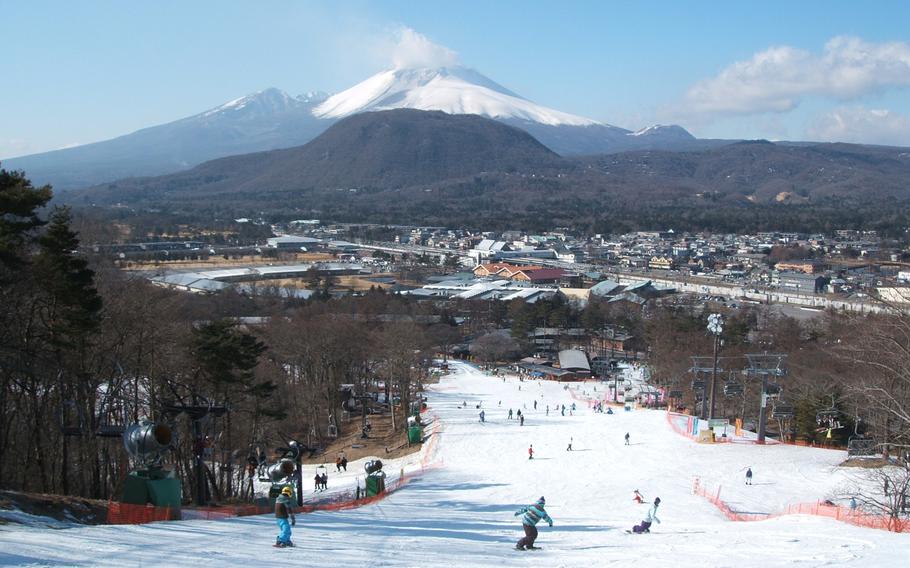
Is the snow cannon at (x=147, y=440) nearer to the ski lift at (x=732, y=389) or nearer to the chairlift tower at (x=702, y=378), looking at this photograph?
the chairlift tower at (x=702, y=378)

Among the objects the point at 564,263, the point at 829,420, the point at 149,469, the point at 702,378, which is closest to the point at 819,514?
the point at 149,469

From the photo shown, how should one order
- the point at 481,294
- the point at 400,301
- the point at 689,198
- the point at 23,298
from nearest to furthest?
the point at 23,298 < the point at 400,301 < the point at 481,294 < the point at 689,198

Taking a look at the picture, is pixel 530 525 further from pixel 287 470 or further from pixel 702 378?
pixel 702 378

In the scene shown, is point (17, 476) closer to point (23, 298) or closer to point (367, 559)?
point (23, 298)

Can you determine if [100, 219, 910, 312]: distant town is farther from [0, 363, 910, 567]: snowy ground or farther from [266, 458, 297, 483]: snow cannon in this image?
[266, 458, 297, 483]: snow cannon

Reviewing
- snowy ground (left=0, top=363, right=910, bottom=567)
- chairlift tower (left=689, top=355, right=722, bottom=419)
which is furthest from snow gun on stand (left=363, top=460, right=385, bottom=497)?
chairlift tower (left=689, top=355, right=722, bottom=419)

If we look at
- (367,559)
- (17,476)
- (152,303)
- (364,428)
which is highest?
(152,303)

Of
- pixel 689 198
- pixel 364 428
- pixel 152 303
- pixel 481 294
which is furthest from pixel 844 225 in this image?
pixel 152 303
